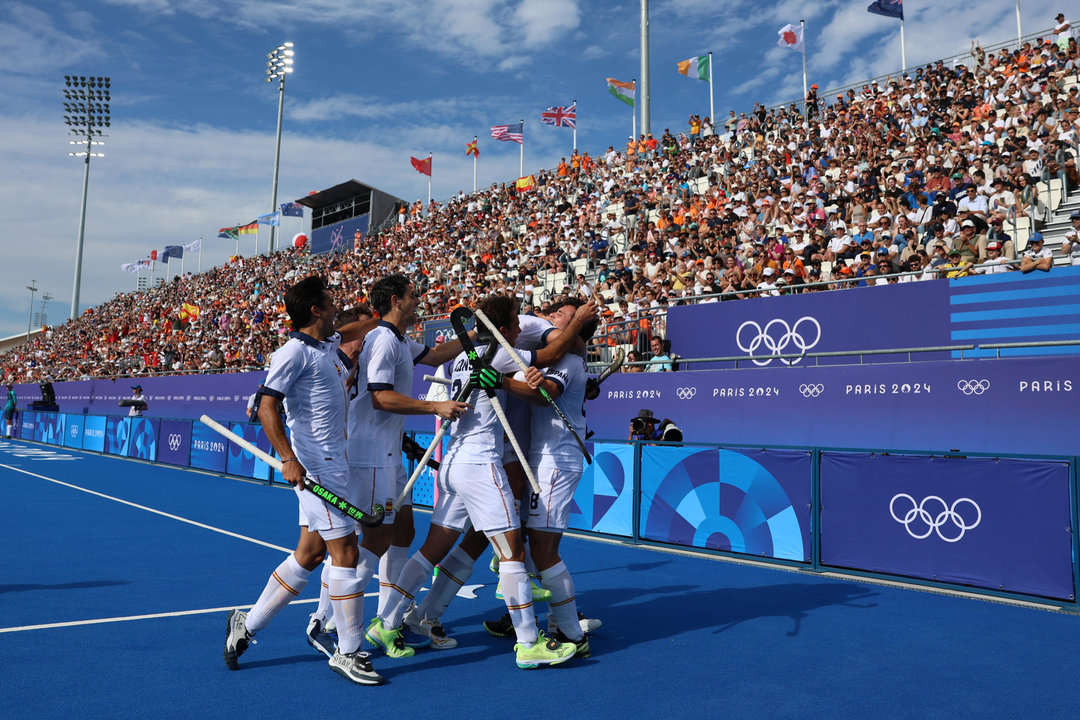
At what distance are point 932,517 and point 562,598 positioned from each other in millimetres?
4267

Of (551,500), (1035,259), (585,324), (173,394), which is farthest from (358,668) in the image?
(173,394)

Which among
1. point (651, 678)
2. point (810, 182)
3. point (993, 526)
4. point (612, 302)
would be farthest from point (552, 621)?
point (810, 182)

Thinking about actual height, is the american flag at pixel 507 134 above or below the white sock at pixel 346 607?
above

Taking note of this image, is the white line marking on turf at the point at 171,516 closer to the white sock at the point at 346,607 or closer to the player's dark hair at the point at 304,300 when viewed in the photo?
the white sock at the point at 346,607

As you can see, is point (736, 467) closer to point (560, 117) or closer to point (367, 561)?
point (367, 561)

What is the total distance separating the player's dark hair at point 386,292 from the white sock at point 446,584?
1.74 m

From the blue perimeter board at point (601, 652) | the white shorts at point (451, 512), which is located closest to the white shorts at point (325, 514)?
the white shorts at point (451, 512)

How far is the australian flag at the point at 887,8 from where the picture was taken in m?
24.3

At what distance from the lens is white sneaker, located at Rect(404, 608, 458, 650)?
523 centimetres

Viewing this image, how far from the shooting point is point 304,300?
4.74 m

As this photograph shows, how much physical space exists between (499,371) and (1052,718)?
3649 mm

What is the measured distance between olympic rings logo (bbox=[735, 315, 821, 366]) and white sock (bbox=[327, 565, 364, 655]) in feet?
33.9

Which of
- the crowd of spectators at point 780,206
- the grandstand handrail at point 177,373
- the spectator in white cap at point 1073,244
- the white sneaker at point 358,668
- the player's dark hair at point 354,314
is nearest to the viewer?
the white sneaker at point 358,668

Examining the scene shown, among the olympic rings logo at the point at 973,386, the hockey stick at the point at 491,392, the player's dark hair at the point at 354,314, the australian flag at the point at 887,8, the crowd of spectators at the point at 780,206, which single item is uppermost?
the australian flag at the point at 887,8
